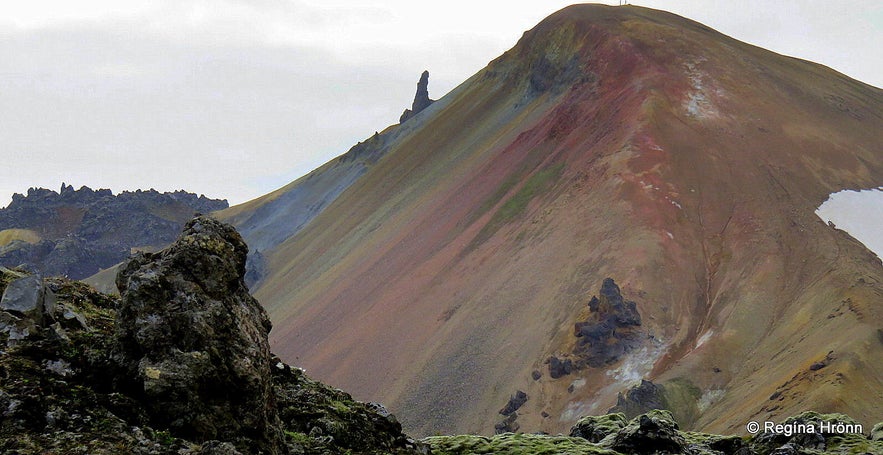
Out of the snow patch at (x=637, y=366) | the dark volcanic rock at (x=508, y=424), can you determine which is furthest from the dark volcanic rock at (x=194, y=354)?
the snow patch at (x=637, y=366)

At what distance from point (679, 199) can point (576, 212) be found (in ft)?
32.4

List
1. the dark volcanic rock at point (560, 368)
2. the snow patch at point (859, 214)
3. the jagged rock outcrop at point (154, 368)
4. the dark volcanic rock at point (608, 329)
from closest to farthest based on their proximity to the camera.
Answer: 1. the jagged rock outcrop at point (154, 368)
2. the dark volcanic rock at point (560, 368)
3. the dark volcanic rock at point (608, 329)
4. the snow patch at point (859, 214)

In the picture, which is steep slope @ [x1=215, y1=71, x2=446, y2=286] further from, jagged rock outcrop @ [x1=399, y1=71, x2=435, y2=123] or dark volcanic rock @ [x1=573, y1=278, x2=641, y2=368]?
dark volcanic rock @ [x1=573, y1=278, x2=641, y2=368]

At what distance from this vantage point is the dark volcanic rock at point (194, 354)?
31.6 ft

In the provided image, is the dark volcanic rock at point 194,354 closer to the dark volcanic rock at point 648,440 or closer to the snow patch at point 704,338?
the dark volcanic rock at point 648,440

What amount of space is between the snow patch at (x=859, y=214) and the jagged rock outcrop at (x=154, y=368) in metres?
71.1

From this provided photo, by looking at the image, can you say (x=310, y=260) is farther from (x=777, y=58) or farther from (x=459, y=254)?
(x=777, y=58)

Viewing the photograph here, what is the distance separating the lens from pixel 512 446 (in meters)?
13.4

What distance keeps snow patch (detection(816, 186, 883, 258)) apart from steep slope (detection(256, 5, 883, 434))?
1780 mm

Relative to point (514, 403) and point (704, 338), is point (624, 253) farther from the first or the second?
point (514, 403)

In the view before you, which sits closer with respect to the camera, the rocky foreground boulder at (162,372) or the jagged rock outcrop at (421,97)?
the rocky foreground boulder at (162,372)

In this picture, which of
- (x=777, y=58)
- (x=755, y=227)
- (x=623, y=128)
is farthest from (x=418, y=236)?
(x=777, y=58)

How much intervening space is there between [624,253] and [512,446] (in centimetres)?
6250

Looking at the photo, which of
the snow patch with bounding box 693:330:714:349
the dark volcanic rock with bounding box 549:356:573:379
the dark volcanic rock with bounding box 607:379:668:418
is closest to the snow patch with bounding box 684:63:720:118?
the snow patch with bounding box 693:330:714:349
